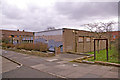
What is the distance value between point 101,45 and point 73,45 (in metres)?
9.58

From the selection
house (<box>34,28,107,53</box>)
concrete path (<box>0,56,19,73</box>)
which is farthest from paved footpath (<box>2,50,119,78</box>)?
house (<box>34,28,107,53</box>)

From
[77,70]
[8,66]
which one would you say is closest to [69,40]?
[77,70]

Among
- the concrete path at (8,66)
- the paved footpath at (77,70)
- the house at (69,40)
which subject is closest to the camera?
the paved footpath at (77,70)

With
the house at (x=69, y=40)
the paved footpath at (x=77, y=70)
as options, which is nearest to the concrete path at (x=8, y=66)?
the paved footpath at (x=77, y=70)

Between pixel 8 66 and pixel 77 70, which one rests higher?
pixel 77 70

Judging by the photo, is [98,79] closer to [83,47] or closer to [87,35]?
[83,47]

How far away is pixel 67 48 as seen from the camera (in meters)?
16.7

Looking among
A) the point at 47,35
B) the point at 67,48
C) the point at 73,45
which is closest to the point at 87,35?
the point at 73,45

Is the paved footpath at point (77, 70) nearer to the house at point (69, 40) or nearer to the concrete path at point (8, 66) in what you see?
the concrete path at point (8, 66)

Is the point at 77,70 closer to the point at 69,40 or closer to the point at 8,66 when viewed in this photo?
the point at 8,66

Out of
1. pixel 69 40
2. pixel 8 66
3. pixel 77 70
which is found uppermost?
pixel 69 40

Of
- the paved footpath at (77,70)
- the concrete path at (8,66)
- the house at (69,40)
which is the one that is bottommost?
the concrete path at (8,66)

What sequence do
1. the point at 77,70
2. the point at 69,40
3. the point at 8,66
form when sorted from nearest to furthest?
the point at 77,70, the point at 8,66, the point at 69,40

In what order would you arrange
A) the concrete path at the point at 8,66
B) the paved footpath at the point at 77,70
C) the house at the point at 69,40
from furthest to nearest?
the house at the point at 69,40 → the concrete path at the point at 8,66 → the paved footpath at the point at 77,70
